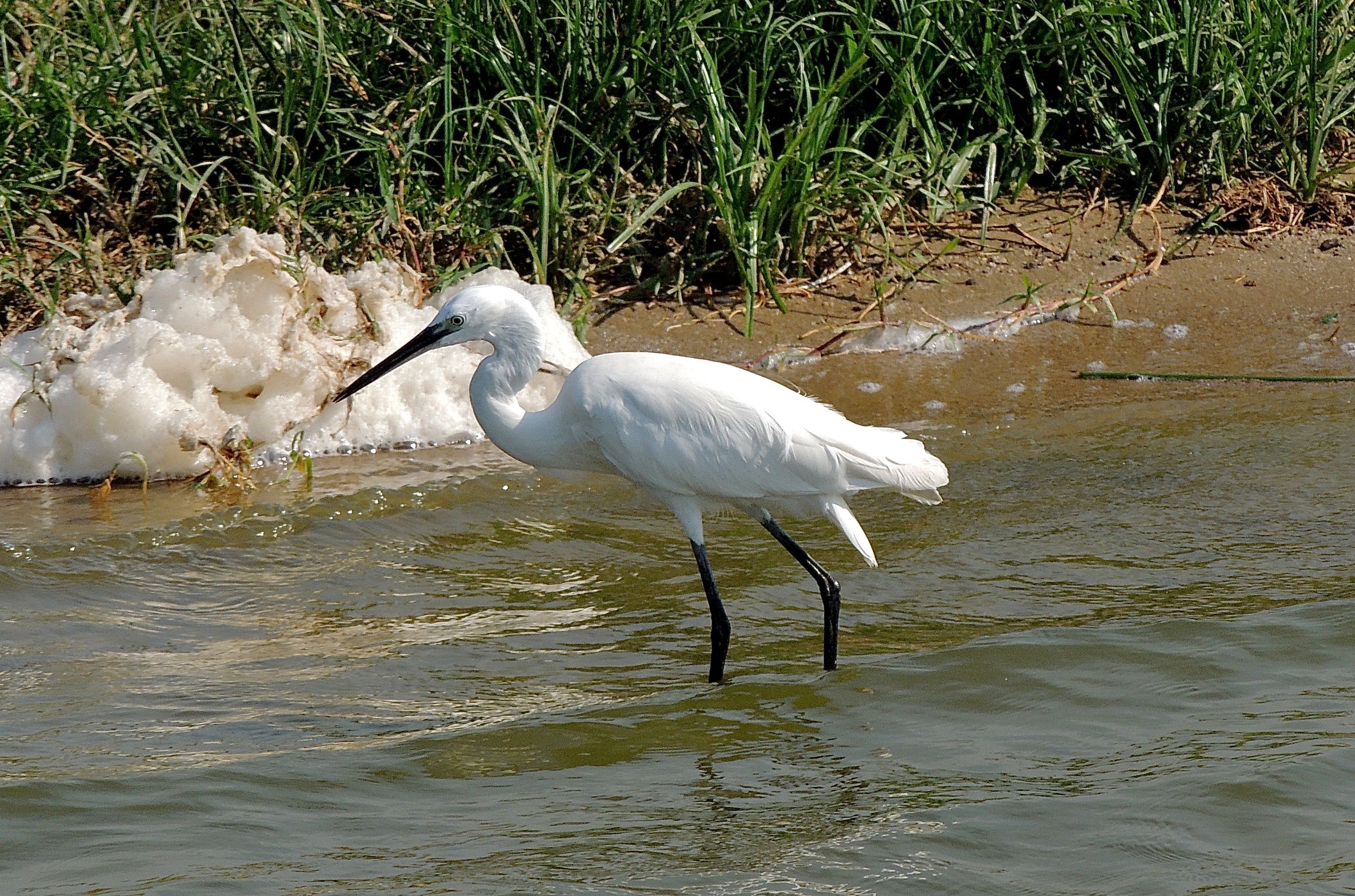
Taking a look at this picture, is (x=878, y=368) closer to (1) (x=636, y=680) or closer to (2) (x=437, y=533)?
(2) (x=437, y=533)

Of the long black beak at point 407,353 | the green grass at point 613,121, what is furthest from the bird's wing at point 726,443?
the green grass at point 613,121

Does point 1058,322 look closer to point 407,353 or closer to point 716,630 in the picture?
point 716,630

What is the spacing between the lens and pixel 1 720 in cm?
322

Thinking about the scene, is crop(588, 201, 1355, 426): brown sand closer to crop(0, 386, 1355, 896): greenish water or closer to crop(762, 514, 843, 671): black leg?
crop(0, 386, 1355, 896): greenish water

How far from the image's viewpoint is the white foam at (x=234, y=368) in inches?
195

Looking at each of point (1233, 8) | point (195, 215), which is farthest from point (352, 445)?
point (1233, 8)

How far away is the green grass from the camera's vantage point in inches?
231

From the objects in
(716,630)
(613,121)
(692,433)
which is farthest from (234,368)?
(716,630)

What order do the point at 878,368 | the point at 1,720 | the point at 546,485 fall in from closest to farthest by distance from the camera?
the point at 1,720 < the point at 546,485 < the point at 878,368

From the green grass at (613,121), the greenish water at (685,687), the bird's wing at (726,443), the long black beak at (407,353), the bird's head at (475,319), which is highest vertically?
the green grass at (613,121)

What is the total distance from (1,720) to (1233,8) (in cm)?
562

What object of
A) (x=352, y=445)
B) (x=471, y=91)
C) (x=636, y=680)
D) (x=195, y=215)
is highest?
(x=471, y=91)

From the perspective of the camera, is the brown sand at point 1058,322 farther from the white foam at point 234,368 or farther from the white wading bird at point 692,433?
the white wading bird at point 692,433

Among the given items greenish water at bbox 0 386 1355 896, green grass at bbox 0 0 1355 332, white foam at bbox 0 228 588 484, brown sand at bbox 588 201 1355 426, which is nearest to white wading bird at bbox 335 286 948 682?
greenish water at bbox 0 386 1355 896
